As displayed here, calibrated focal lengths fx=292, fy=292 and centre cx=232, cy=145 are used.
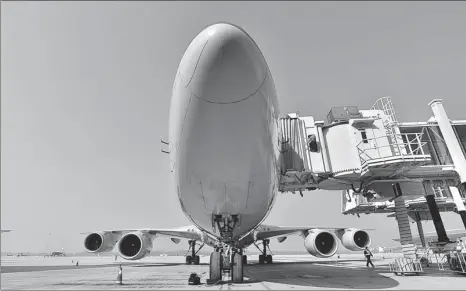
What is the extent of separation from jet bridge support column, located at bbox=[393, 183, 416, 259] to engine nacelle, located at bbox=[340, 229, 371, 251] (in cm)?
171

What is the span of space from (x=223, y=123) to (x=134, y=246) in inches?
440

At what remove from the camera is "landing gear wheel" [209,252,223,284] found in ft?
26.4

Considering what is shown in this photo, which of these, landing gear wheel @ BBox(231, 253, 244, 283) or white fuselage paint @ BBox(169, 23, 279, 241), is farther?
landing gear wheel @ BBox(231, 253, 244, 283)

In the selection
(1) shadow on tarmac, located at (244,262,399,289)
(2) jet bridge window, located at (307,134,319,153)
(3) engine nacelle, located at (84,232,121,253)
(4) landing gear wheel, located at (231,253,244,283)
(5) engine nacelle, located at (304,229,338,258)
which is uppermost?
(2) jet bridge window, located at (307,134,319,153)

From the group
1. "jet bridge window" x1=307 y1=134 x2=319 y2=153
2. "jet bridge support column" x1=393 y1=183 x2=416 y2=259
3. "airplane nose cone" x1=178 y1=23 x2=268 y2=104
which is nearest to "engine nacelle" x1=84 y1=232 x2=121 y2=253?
"jet bridge window" x1=307 y1=134 x2=319 y2=153

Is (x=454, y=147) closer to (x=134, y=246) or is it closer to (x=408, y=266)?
(x=408, y=266)

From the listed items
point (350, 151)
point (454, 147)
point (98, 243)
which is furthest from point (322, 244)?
point (98, 243)

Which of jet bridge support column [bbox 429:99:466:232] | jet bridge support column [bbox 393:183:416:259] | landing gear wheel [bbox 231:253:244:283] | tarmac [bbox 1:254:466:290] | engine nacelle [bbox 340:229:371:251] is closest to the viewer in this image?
tarmac [bbox 1:254:466:290]

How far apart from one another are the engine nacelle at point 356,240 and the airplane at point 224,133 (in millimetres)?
8246

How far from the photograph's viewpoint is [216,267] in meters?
8.10

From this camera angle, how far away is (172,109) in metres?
6.40

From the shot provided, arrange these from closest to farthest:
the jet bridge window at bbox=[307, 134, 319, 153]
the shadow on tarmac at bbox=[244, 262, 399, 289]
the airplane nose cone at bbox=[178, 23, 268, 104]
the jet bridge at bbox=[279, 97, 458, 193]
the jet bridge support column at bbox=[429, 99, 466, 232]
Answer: the airplane nose cone at bbox=[178, 23, 268, 104] < the shadow on tarmac at bbox=[244, 262, 399, 289] < the jet bridge at bbox=[279, 97, 458, 193] < the jet bridge support column at bbox=[429, 99, 466, 232] < the jet bridge window at bbox=[307, 134, 319, 153]

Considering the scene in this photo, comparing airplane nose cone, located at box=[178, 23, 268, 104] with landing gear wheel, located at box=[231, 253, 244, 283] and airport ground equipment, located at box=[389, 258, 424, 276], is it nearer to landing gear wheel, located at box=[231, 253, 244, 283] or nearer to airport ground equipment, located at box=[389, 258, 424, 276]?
landing gear wheel, located at box=[231, 253, 244, 283]

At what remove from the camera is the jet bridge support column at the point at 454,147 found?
475 inches
